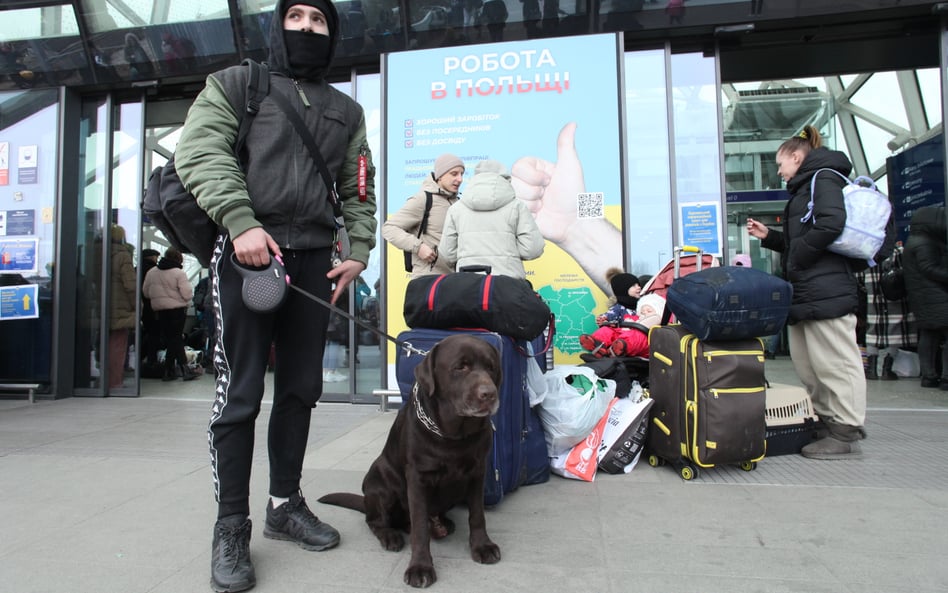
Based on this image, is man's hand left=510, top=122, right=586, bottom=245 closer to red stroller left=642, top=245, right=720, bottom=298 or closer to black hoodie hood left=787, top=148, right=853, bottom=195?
red stroller left=642, top=245, right=720, bottom=298

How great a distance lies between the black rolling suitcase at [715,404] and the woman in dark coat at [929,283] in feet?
14.2

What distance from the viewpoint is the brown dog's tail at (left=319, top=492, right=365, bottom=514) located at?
2715 mm

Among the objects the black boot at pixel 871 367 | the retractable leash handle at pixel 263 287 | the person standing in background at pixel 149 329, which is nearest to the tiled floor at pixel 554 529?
the retractable leash handle at pixel 263 287

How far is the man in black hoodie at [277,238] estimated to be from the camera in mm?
2047

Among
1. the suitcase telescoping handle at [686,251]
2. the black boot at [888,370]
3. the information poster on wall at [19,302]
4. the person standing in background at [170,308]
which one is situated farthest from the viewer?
the person standing in background at [170,308]

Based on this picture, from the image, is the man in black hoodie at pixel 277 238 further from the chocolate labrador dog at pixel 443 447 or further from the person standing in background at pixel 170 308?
the person standing in background at pixel 170 308

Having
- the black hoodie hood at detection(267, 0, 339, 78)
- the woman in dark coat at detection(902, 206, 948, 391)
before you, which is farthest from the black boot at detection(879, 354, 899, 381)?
the black hoodie hood at detection(267, 0, 339, 78)

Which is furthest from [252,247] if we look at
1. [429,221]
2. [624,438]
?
[429,221]

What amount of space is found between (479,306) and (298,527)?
1.29 m

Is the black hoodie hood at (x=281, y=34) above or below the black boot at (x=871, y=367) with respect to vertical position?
above

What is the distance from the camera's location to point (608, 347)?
4.35 metres

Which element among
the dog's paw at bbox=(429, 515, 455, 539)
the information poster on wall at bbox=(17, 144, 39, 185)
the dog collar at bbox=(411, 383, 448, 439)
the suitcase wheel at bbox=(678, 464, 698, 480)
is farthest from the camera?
the information poster on wall at bbox=(17, 144, 39, 185)

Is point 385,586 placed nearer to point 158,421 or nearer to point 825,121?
point 158,421

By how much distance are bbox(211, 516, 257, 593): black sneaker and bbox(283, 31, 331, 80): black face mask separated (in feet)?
5.81
